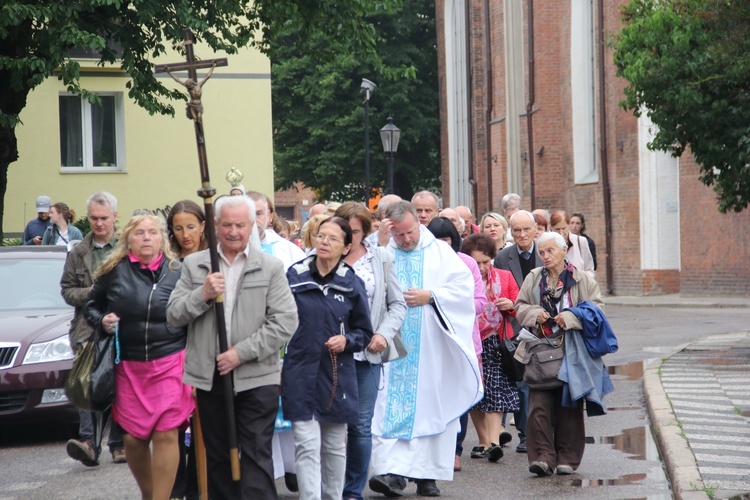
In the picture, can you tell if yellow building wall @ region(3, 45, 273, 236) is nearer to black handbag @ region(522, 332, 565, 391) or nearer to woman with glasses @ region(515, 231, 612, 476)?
woman with glasses @ region(515, 231, 612, 476)

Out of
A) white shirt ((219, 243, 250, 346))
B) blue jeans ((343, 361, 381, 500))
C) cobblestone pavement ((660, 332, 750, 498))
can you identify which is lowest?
cobblestone pavement ((660, 332, 750, 498))

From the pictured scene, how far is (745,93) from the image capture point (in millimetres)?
14836

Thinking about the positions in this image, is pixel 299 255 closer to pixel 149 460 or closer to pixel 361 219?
pixel 361 219

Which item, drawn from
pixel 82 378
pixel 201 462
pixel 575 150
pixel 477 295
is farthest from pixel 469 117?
pixel 201 462

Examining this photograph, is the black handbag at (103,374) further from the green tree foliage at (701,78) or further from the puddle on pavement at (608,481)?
the green tree foliage at (701,78)

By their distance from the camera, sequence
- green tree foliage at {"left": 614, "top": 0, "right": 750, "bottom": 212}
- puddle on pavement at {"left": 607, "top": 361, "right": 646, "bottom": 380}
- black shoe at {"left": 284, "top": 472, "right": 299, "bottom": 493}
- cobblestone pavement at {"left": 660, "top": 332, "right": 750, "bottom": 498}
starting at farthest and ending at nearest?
green tree foliage at {"left": 614, "top": 0, "right": 750, "bottom": 212}, puddle on pavement at {"left": 607, "top": 361, "right": 646, "bottom": 380}, black shoe at {"left": 284, "top": 472, "right": 299, "bottom": 493}, cobblestone pavement at {"left": 660, "top": 332, "right": 750, "bottom": 498}

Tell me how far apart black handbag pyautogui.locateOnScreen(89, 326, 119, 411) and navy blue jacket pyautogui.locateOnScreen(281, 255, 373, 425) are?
3.17 ft

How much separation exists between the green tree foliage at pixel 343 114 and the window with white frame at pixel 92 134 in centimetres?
1653

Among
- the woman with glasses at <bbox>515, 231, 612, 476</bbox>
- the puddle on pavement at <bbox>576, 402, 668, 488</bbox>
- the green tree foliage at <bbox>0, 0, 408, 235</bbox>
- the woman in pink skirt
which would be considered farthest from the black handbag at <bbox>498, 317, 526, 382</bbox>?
the green tree foliage at <bbox>0, 0, 408, 235</bbox>

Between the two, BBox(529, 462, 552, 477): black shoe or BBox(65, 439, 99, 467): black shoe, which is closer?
BBox(529, 462, 552, 477): black shoe

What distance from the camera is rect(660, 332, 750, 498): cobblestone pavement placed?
26.4ft

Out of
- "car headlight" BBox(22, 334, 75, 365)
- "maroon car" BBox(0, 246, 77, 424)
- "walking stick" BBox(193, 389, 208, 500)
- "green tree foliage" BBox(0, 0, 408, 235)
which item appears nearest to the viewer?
"walking stick" BBox(193, 389, 208, 500)

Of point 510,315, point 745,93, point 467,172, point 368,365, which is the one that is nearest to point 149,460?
point 368,365

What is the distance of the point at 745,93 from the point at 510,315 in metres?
6.30
